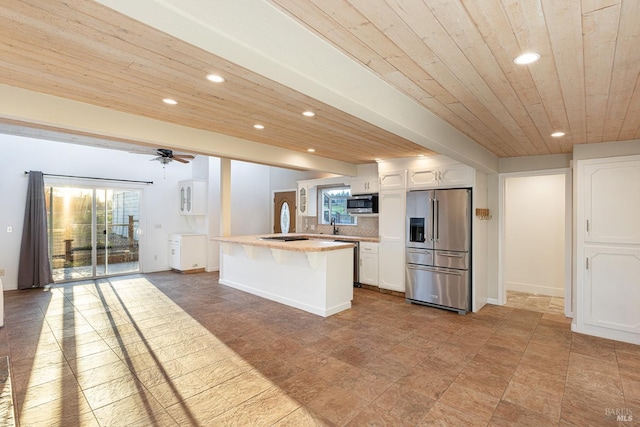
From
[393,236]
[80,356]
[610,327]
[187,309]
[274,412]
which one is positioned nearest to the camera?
[274,412]

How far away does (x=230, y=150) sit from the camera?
412 centimetres

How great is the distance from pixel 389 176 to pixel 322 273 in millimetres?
2273

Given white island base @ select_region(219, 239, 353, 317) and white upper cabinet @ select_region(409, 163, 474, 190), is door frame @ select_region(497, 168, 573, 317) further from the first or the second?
white island base @ select_region(219, 239, 353, 317)

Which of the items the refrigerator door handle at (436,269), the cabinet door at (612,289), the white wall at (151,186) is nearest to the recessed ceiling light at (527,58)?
the cabinet door at (612,289)

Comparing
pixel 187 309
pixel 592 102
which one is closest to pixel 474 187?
pixel 592 102

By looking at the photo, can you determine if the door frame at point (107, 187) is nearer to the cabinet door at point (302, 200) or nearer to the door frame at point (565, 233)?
the cabinet door at point (302, 200)

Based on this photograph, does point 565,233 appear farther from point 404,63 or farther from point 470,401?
point 404,63

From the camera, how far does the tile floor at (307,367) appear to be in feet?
7.36

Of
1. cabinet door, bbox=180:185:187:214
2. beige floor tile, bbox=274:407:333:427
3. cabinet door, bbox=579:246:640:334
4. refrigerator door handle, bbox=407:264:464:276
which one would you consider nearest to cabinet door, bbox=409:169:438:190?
refrigerator door handle, bbox=407:264:464:276

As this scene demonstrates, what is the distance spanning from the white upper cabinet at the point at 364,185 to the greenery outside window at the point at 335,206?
438mm

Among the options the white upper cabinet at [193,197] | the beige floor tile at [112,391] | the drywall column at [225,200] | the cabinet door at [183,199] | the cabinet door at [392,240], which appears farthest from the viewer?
the cabinet door at [183,199]

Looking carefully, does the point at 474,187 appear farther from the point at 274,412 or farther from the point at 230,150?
the point at 274,412

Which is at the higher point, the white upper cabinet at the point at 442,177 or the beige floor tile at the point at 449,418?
the white upper cabinet at the point at 442,177

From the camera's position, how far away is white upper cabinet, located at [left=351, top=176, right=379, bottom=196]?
6.10 metres
